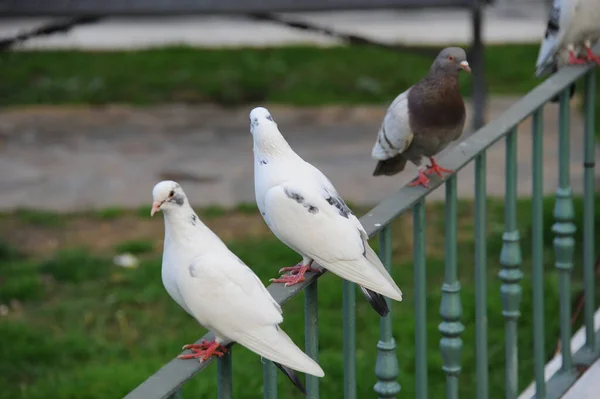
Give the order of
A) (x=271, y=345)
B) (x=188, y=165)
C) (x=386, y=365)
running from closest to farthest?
(x=271, y=345) → (x=386, y=365) → (x=188, y=165)

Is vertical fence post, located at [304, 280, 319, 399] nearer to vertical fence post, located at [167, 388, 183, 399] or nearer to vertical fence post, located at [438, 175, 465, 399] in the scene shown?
vertical fence post, located at [167, 388, 183, 399]

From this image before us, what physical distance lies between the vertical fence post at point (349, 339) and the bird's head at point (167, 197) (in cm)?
43

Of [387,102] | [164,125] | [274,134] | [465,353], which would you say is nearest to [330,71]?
[387,102]

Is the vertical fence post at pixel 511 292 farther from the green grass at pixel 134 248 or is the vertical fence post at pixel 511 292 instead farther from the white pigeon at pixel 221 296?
the green grass at pixel 134 248

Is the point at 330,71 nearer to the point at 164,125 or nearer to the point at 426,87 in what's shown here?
the point at 164,125

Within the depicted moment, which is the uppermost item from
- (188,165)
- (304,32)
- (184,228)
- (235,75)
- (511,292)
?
(184,228)

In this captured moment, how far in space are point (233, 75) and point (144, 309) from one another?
12.2 ft

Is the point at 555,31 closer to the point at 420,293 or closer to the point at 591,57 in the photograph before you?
the point at 591,57

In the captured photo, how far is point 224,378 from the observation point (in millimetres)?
2072

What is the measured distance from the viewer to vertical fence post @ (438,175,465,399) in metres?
2.76

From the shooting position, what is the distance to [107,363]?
457 centimetres

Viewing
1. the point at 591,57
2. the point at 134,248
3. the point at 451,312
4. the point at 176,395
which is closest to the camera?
the point at 176,395

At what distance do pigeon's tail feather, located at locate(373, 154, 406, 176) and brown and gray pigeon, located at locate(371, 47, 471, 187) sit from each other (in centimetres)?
13

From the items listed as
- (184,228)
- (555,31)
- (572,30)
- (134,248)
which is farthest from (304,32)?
(184,228)
